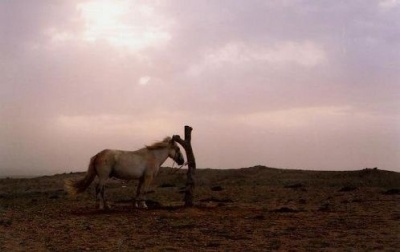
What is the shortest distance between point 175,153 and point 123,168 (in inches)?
90.8

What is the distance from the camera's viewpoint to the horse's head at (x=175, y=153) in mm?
17562

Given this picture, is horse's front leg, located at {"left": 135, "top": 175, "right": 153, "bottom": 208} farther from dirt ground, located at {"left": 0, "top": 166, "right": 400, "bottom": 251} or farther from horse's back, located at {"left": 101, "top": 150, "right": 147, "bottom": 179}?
dirt ground, located at {"left": 0, "top": 166, "right": 400, "bottom": 251}

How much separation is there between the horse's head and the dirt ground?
1.94 metres

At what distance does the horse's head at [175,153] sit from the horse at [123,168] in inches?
12.7

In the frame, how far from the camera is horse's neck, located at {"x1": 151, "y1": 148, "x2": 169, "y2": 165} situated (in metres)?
17.0

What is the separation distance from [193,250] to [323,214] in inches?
246

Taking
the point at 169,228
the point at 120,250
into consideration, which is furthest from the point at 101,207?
the point at 120,250

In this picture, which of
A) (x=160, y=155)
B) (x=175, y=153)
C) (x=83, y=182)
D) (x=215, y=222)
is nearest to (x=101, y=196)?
(x=83, y=182)

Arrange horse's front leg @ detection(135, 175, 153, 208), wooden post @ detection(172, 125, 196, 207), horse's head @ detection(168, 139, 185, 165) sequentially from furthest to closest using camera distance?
horse's head @ detection(168, 139, 185, 165) < wooden post @ detection(172, 125, 196, 207) < horse's front leg @ detection(135, 175, 153, 208)

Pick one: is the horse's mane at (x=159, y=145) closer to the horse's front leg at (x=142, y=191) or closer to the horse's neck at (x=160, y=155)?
the horse's neck at (x=160, y=155)

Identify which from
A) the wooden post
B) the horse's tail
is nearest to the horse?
the horse's tail

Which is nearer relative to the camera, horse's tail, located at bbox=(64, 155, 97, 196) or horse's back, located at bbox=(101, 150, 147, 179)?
horse's back, located at bbox=(101, 150, 147, 179)

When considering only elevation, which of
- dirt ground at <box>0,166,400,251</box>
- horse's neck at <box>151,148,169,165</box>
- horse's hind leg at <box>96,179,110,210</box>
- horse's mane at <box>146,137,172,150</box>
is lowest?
dirt ground at <box>0,166,400,251</box>

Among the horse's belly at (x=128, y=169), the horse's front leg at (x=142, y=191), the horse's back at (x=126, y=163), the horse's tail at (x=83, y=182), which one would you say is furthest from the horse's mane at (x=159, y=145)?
the horse's tail at (x=83, y=182)
